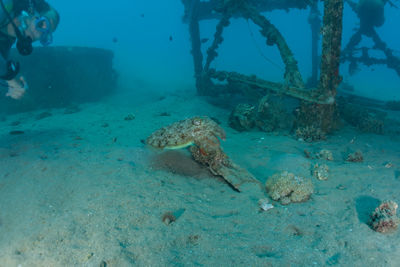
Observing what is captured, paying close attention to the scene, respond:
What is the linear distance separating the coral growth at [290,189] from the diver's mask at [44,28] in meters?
7.92

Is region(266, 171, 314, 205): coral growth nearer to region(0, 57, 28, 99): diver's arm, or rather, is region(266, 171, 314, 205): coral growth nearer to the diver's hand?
region(0, 57, 28, 99): diver's arm

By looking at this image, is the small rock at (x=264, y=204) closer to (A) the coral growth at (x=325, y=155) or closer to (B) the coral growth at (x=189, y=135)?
(B) the coral growth at (x=189, y=135)

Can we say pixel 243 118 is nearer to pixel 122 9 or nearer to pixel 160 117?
pixel 160 117

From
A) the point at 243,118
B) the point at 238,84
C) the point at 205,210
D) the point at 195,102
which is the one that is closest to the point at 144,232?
the point at 205,210

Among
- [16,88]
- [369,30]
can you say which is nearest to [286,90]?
[16,88]

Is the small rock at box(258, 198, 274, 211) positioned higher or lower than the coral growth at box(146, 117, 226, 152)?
lower

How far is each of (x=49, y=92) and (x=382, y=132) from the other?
17.8 m

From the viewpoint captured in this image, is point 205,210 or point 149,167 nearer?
point 205,210

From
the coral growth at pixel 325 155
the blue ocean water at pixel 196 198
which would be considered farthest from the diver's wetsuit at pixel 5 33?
the coral growth at pixel 325 155

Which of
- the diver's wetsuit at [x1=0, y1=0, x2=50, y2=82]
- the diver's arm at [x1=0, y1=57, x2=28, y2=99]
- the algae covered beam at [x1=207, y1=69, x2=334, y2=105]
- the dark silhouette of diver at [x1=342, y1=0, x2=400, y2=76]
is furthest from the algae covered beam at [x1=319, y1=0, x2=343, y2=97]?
the dark silhouette of diver at [x1=342, y1=0, x2=400, y2=76]

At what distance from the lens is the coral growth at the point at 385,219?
3068 millimetres

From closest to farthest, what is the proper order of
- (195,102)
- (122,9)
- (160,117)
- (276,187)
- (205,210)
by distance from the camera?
(205,210) < (276,187) < (160,117) < (195,102) < (122,9)

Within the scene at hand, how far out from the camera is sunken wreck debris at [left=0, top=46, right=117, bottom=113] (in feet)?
45.6

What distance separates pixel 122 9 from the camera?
16125 centimetres
